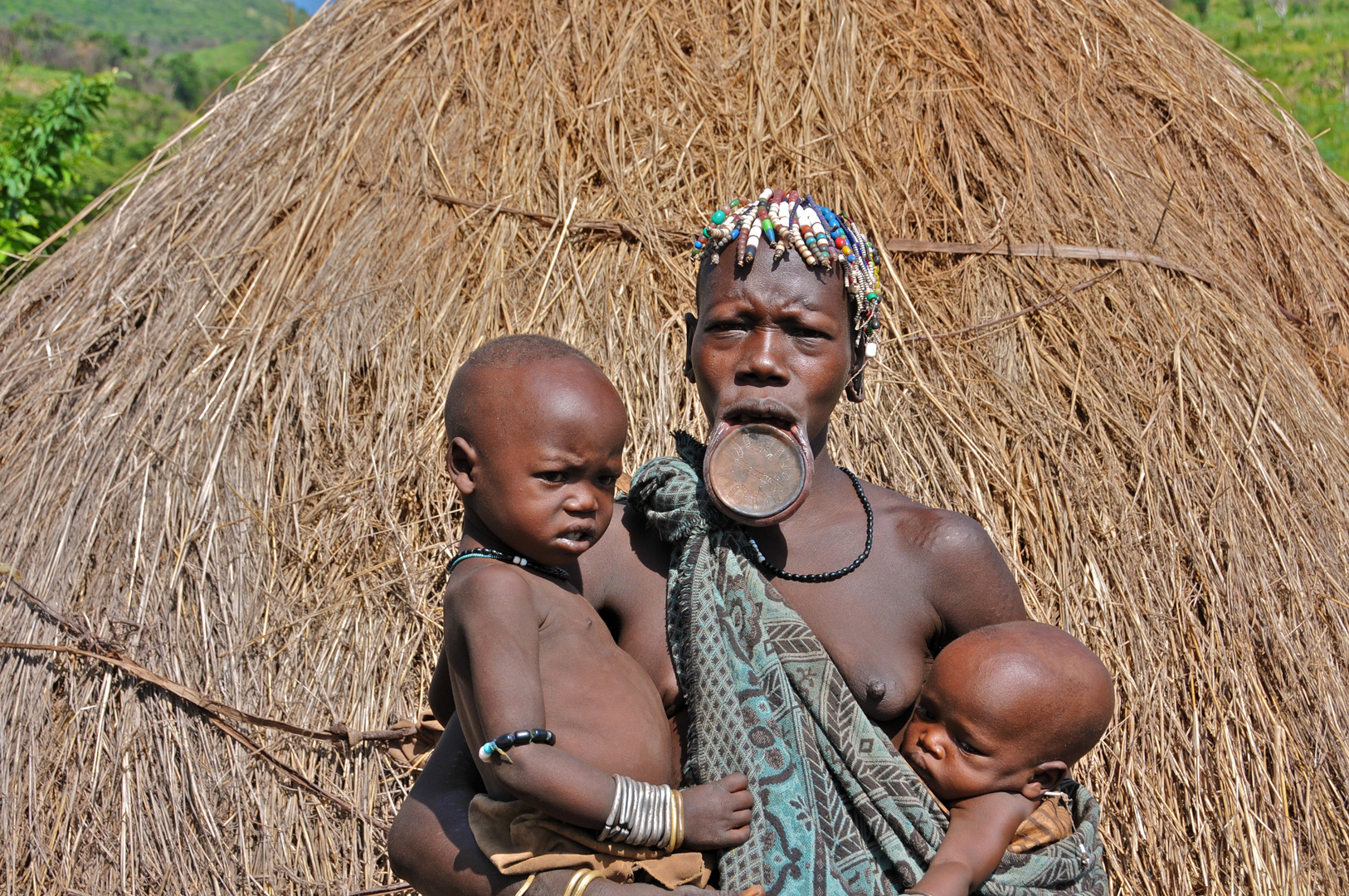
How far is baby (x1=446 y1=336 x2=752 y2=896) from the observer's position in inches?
59.7

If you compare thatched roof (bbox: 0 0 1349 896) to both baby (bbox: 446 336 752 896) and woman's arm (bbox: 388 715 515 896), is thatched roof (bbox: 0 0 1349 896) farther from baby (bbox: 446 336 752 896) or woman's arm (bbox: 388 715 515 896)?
baby (bbox: 446 336 752 896)

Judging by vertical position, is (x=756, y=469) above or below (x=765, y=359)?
below

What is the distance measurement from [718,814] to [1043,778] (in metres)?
0.59

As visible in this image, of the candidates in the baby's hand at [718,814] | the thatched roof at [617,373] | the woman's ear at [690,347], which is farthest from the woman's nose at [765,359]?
the thatched roof at [617,373]

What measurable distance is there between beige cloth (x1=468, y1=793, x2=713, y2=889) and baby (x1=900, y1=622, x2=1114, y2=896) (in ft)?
1.38

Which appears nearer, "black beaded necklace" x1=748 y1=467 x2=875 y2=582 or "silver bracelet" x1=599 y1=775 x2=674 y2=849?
"silver bracelet" x1=599 y1=775 x2=674 y2=849

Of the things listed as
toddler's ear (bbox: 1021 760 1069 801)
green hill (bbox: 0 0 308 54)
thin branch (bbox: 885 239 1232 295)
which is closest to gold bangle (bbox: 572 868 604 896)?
toddler's ear (bbox: 1021 760 1069 801)

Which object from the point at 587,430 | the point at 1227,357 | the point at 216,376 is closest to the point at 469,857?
the point at 587,430

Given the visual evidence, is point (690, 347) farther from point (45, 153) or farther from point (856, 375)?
point (45, 153)

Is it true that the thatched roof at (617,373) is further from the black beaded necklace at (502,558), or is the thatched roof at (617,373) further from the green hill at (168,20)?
the green hill at (168,20)

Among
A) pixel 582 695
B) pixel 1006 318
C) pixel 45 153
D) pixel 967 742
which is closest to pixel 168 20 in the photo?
pixel 45 153

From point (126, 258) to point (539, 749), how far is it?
131 inches

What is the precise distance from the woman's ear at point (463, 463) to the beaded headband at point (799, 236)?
565mm

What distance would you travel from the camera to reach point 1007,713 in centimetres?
169
